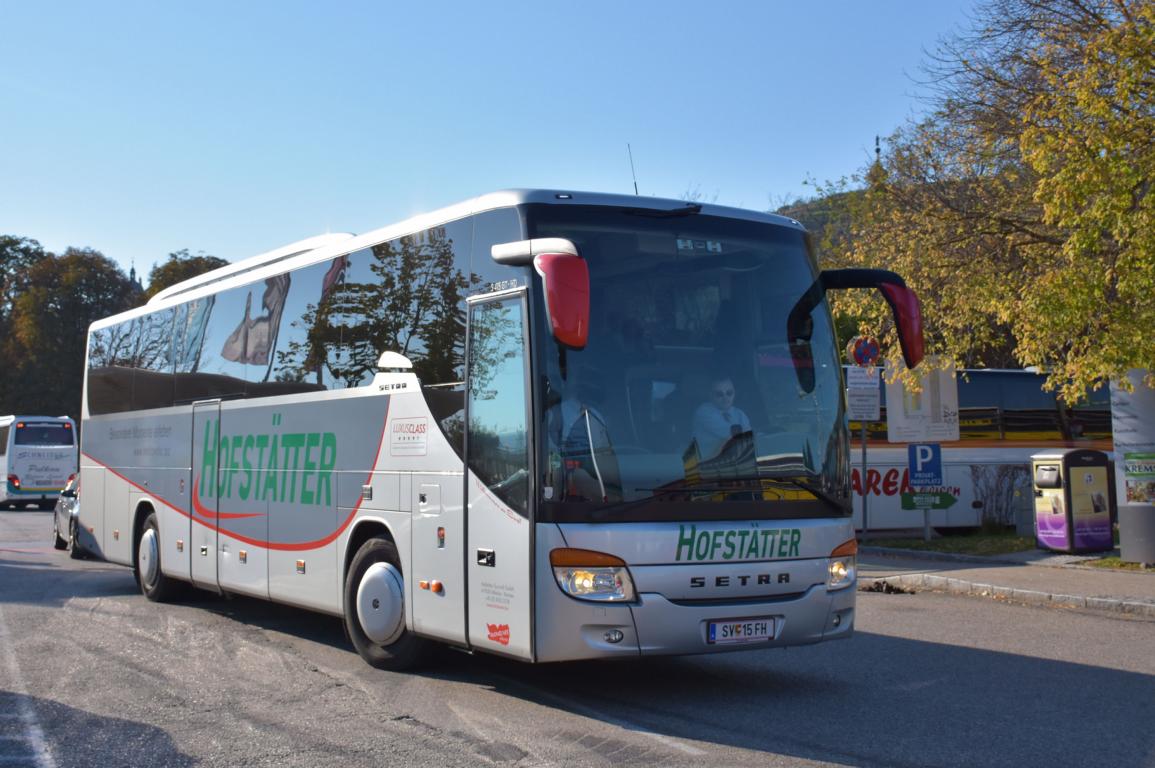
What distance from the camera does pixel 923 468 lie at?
20188 mm

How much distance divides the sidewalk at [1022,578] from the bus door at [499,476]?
7.99m

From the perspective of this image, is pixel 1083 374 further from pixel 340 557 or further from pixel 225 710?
pixel 225 710

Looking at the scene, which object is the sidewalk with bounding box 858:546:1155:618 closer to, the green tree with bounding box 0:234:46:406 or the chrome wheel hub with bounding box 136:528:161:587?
the chrome wheel hub with bounding box 136:528:161:587

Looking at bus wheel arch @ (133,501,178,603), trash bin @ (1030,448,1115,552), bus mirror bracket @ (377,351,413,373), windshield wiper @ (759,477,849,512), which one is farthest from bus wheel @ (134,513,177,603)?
trash bin @ (1030,448,1115,552)

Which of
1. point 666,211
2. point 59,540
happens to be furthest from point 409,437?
point 59,540

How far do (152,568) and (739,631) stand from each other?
864cm

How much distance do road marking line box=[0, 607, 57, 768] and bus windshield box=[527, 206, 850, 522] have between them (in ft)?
10.0

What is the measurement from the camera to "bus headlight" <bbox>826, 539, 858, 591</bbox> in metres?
8.27

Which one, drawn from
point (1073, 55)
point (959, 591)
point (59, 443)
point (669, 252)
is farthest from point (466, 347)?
point (59, 443)

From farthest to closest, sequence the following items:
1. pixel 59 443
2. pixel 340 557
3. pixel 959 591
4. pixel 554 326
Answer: pixel 59 443 < pixel 959 591 < pixel 340 557 < pixel 554 326

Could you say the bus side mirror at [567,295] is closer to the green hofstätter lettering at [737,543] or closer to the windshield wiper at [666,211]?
the windshield wiper at [666,211]

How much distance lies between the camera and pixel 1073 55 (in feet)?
53.4

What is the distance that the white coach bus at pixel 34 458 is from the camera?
140 feet

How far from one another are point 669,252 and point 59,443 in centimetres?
3993
